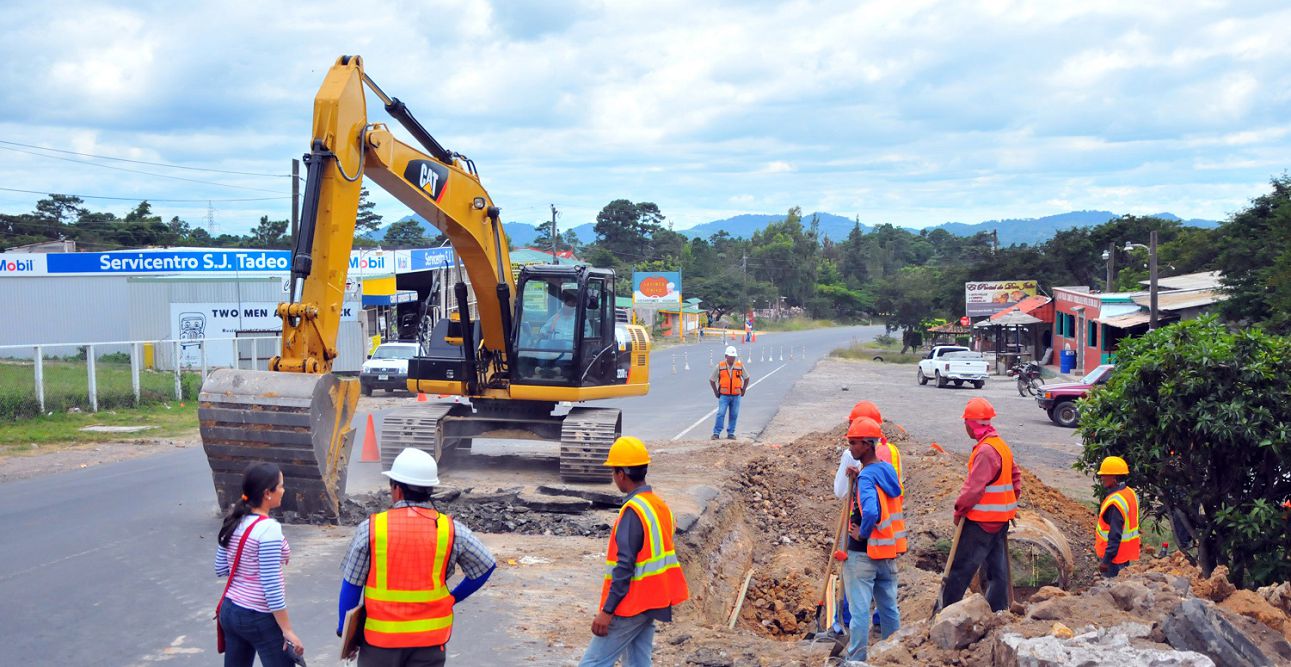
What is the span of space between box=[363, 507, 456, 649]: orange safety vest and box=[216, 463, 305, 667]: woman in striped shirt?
2.09ft

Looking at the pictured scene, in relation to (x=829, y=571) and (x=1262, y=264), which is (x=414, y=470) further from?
(x=1262, y=264)

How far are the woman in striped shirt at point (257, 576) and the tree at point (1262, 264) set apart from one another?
2548cm

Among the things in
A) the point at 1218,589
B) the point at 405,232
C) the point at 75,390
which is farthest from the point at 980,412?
the point at 405,232

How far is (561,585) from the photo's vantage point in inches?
357

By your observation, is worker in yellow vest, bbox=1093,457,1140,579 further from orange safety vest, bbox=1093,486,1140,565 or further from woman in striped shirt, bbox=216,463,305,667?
woman in striped shirt, bbox=216,463,305,667

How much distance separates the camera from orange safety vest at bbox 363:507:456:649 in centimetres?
469

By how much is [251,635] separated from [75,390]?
817 inches

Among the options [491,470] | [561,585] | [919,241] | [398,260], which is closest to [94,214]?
[398,260]

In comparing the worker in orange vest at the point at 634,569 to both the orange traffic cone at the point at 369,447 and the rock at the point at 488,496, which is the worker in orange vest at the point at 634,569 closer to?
the rock at the point at 488,496

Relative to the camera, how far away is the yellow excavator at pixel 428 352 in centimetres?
1007

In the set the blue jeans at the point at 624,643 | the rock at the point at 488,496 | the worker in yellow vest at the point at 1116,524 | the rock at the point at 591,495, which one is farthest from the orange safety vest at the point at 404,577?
the rock at the point at 591,495

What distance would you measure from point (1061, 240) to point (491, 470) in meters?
61.0

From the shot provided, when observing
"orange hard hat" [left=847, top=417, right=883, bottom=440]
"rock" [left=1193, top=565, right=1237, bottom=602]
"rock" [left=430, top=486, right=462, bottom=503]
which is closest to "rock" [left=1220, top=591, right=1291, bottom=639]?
"rock" [left=1193, top=565, right=1237, bottom=602]

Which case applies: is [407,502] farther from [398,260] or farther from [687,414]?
[398,260]
